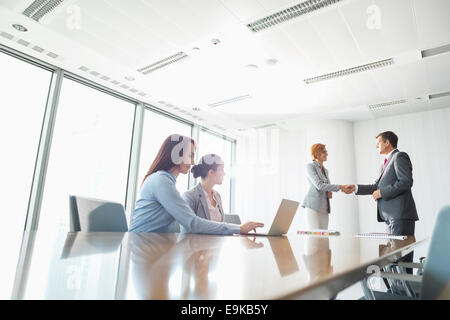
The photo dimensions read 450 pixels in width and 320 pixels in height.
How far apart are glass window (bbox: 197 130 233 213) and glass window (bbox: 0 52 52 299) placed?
3284 mm

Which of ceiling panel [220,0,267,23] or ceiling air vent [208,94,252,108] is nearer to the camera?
ceiling panel [220,0,267,23]

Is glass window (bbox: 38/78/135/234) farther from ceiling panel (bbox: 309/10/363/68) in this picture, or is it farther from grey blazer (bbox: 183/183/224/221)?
ceiling panel (bbox: 309/10/363/68)

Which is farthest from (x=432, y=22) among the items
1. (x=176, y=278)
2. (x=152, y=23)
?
(x=176, y=278)

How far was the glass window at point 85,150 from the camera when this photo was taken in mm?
4035

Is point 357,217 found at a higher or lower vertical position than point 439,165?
lower

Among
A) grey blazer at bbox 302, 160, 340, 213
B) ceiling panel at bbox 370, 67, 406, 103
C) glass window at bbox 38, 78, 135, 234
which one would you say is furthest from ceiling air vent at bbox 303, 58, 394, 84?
glass window at bbox 38, 78, 135, 234

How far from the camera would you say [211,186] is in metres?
2.37

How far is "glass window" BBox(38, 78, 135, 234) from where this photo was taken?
4.04 meters

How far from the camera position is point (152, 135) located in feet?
18.1

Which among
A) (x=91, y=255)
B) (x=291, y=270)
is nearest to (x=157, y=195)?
(x=91, y=255)

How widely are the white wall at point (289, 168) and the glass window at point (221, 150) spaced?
248 millimetres

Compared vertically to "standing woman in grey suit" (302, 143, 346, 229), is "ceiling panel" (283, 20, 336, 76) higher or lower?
higher
